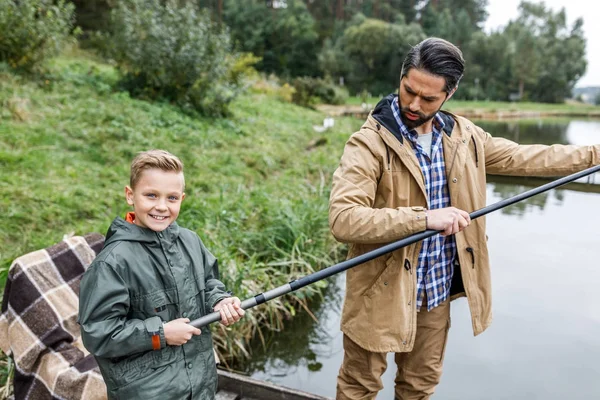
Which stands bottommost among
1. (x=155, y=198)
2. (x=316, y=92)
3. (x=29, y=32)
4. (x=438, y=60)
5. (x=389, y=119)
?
(x=155, y=198)

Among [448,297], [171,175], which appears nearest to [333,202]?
[171,175]

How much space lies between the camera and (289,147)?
8.92 metres

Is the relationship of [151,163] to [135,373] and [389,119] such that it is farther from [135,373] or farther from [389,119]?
[389,119]

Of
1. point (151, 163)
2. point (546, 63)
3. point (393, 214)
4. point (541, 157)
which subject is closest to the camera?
point (151, 163)

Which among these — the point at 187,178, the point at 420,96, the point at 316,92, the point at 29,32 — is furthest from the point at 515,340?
the point at 316,92

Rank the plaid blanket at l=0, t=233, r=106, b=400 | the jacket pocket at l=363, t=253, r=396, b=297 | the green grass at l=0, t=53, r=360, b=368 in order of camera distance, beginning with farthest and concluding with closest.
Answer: the green grass at l=0, t=53, r=360, b=368 → the plaid blanket at l=0, t=233, r=106, b=400 → the jacket pocket at l=363, t=253, r=396, b=297

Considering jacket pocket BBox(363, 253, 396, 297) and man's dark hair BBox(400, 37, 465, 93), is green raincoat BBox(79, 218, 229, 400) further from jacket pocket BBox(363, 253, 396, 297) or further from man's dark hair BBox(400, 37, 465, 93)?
man's dark hair BBox(400, 37, 465, 93)

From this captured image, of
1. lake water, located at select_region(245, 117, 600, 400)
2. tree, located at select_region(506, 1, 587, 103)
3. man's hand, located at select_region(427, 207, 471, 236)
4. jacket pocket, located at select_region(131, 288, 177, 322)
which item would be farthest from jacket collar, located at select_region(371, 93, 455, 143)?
tree, located at select_region(506, 1, 587, 103)

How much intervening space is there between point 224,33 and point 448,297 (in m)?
8.30

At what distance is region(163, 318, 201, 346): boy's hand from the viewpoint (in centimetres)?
150

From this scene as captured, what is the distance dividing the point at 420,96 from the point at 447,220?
0.47 metres

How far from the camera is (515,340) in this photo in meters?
4.05

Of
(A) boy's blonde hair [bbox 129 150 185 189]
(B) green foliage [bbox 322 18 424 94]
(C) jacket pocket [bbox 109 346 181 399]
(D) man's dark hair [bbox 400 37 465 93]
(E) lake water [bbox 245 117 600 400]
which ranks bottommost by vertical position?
(E) lake water [bbox 245 117 600 400]

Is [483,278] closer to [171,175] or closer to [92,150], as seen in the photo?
[171,175]
